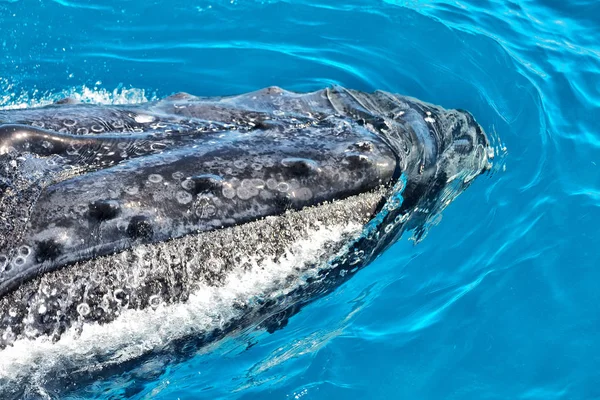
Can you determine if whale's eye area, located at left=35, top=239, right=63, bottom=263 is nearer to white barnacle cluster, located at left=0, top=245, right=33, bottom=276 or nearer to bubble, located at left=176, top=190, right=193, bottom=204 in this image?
white barnacle cluster, located at left=0, top=245, right=33, bottom=276

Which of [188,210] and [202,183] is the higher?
[202,183]

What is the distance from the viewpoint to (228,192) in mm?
5758

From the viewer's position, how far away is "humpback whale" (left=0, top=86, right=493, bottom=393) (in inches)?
205

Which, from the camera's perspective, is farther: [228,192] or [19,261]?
[228,192]

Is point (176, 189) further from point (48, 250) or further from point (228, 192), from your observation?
point (48, 250)

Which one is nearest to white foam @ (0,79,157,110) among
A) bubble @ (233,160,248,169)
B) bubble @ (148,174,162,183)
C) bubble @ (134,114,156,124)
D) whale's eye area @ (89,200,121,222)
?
bubble @ (134,114,156,124)

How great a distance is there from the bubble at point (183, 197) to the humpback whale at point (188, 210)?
1 cm

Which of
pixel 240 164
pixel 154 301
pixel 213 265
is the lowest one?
pixel 154 301

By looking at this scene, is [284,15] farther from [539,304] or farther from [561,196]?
[539,304]

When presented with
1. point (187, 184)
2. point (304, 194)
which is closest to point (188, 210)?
point (187, 184)

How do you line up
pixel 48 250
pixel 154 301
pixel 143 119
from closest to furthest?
pixel 48 250, pixel 154 301, pixel 143 119

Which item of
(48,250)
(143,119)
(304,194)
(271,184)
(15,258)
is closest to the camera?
(15,258)

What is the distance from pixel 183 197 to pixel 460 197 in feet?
14.3

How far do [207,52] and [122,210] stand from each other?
6883mm
